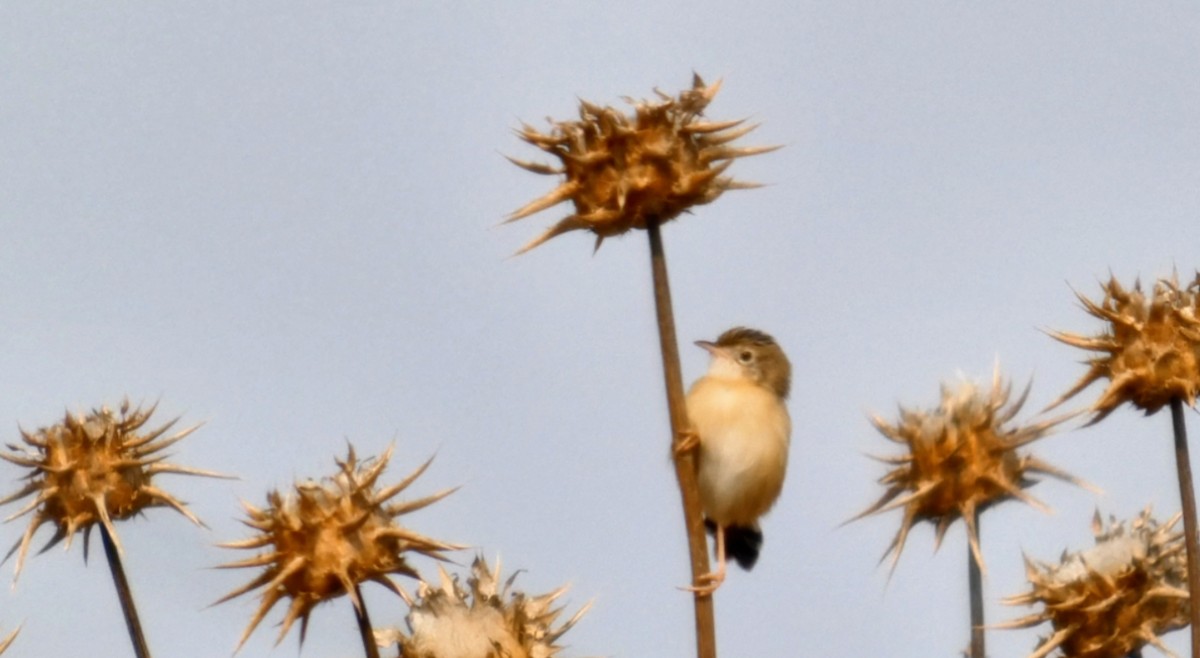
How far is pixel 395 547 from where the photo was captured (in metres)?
6.50

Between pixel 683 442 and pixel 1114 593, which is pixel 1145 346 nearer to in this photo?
pixel 1114 593

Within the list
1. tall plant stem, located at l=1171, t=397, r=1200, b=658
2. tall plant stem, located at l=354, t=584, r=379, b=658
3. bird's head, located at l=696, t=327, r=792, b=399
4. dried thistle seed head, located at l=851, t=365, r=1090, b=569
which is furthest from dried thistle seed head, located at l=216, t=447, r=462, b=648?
bird's head, located at l=696, t=327, r=792, b=399

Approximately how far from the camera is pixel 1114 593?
24.0ft

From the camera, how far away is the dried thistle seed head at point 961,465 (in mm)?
7215

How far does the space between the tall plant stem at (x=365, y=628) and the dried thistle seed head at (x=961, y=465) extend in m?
2.07

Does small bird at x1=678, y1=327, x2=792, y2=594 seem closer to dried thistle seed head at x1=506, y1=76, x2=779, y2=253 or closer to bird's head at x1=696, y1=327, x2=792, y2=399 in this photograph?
bird's head at x1=696, y1=327, x2=792, y2=399

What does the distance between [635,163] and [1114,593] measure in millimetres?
2634

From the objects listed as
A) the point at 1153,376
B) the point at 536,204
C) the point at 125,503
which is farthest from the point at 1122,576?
the point at 125,503

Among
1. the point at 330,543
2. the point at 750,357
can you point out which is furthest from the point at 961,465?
the point at 750,357

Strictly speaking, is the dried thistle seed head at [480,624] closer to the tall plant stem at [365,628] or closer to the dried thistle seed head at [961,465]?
the tall plant stem at [365,628]

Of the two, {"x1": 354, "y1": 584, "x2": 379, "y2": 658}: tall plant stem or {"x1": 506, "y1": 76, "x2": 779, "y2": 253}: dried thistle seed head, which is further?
{"x1": 506, "y1": 76, "x2": 779, "y2": 253}: dried thistle seed head

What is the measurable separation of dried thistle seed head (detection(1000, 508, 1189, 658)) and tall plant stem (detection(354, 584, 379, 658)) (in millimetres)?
2518

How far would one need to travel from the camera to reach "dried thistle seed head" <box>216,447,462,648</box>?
637 centimetres

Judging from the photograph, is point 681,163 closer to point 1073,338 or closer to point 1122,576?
point 1073,338
